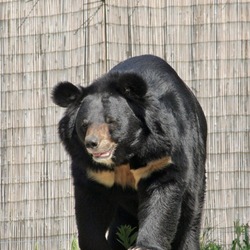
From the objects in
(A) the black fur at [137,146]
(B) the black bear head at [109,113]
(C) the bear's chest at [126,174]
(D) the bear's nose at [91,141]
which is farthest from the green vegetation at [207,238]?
(D) the bear's nose at [91,141]

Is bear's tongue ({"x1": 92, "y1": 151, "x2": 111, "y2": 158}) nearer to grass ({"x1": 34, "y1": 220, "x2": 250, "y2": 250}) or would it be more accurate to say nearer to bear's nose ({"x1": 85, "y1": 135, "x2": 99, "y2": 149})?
bear's nose ({"x1": 85, "y1": 135, "x2": 99, "y2": 149})

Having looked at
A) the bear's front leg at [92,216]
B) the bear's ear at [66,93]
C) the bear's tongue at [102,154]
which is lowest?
the bear's front leg at [92,216]

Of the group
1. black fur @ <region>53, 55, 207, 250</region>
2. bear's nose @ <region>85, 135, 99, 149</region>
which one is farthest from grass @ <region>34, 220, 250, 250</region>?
bear's nose @ <region>85, 135, 99, 149</region>

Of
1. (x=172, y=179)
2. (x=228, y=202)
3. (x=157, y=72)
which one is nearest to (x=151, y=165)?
(x=172, y=179)

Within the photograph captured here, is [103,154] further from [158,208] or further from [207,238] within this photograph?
[207,238]

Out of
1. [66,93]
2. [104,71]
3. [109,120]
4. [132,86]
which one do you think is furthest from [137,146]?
[104,71]

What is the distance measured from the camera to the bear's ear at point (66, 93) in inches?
282

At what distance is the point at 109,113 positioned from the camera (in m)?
6.98

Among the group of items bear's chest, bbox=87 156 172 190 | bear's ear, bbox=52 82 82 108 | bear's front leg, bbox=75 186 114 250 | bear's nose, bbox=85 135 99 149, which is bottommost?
bear's front leg, bbox=75 186 114 250

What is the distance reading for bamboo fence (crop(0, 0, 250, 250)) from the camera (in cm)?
930

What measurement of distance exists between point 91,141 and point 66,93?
0.53 m

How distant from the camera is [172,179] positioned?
7195 millimetres

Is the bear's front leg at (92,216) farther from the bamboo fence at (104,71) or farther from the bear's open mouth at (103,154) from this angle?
the bamboo fence at (104,71)

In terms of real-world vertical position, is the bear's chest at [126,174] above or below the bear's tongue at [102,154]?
below
